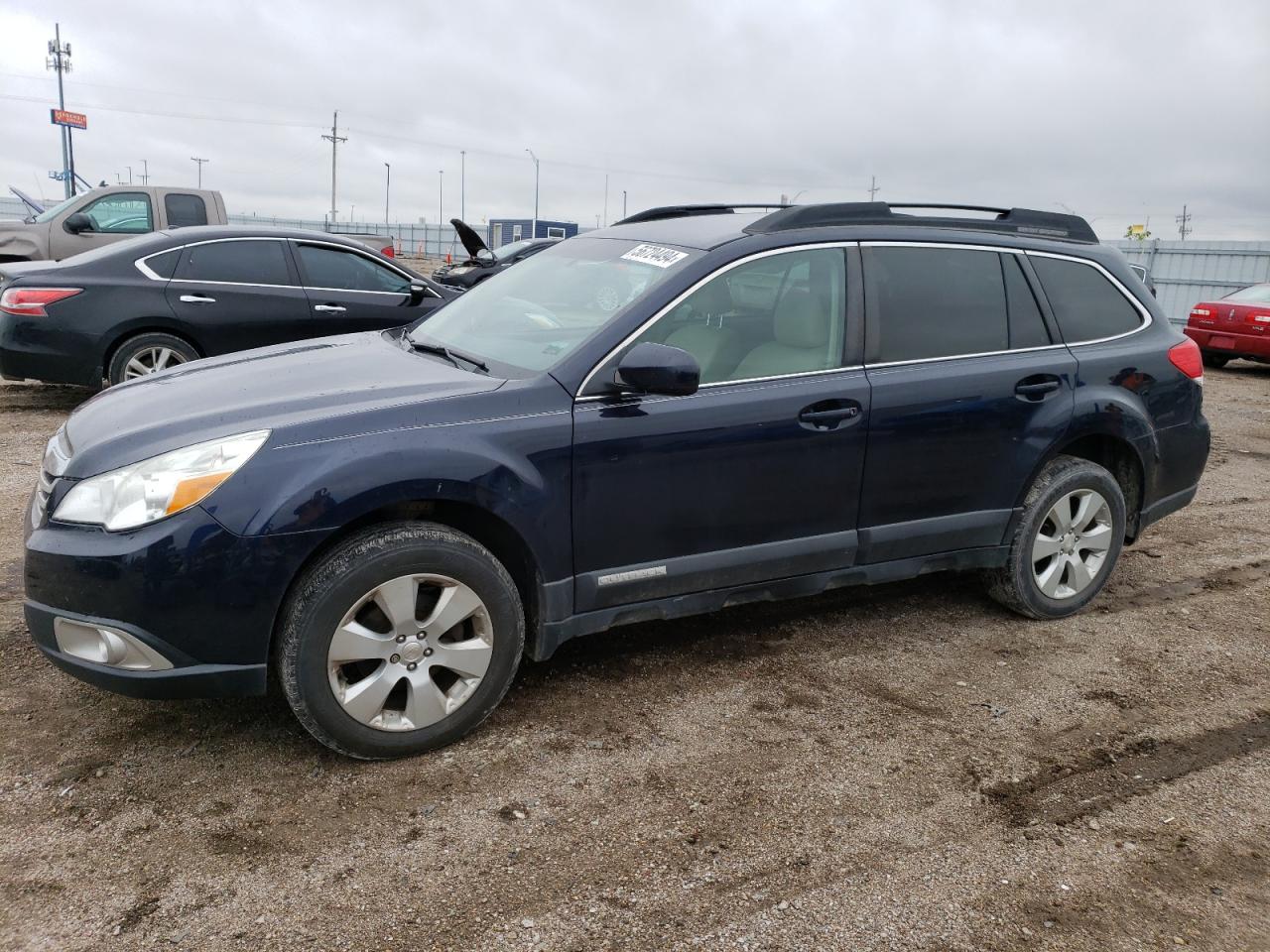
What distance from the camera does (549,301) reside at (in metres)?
4.02

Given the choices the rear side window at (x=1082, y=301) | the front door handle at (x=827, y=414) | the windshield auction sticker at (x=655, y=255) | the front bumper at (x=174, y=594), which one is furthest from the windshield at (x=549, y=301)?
the rear side window at (x=1082, y=301)

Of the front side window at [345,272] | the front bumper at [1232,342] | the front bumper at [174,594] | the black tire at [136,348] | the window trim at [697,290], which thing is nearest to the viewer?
the front bumper at [174,594]

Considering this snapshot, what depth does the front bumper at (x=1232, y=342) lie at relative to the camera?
47.3 feet

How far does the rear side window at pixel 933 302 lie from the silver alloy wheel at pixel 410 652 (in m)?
1.90

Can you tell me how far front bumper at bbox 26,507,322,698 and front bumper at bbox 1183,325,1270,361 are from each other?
14.6m

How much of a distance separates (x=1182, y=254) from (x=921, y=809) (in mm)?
24709

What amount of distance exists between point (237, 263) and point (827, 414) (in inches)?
243

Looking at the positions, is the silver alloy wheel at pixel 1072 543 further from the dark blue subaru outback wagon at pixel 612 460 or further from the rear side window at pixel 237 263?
the rear side window at pixel 237 263

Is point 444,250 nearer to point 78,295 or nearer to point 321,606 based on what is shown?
point 78,295

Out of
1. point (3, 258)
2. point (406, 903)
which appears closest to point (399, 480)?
point (406, 903)

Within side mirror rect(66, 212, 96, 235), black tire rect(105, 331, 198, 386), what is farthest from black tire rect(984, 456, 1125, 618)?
side mirror rect(66, 212, 96, 235)

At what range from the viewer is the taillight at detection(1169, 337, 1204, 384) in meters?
4.74

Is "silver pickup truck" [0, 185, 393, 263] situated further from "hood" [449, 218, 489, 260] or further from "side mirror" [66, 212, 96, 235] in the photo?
"hood" [449, 218, 489, 260]

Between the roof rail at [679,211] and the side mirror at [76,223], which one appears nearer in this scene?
the roof rail at [679,211]
